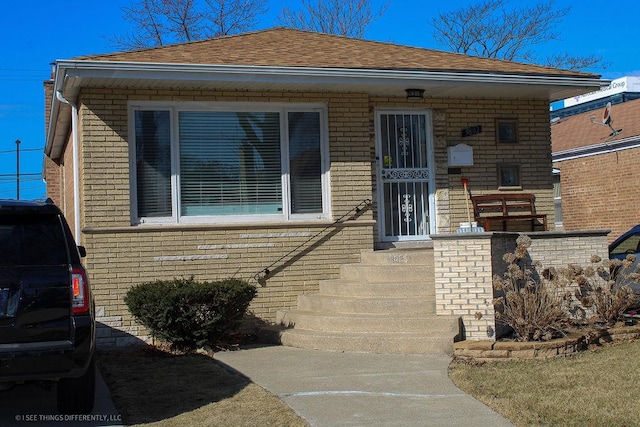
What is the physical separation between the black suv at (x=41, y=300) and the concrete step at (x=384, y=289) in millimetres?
4632

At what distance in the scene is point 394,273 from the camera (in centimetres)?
998

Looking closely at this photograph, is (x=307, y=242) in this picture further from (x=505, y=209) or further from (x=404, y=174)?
(x=505, y=209)

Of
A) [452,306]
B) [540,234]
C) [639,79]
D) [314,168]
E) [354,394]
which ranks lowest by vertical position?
[354,394]

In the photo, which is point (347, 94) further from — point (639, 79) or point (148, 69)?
point (639, 79)

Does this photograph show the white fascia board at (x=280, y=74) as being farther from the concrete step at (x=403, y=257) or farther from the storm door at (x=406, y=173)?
the concrete step at (x=403, y=257)

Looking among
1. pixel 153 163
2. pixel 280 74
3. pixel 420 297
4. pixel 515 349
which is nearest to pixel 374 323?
pixel 420 297

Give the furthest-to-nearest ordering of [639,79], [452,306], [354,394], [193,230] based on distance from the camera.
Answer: [639,79] → [193,230] → [452,306] → [354,394]

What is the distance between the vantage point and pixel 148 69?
951 cm

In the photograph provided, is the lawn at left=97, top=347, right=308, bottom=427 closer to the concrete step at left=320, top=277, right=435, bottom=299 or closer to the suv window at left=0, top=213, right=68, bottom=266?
the suv window at left=0, top=213, right=68, bottom=266

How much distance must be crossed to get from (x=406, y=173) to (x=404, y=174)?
4cm

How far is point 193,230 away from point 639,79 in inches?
1070

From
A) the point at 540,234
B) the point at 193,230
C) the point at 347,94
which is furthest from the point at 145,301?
the point at 540,234

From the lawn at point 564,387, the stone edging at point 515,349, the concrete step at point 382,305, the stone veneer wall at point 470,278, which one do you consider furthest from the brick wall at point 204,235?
the lawn at point 564,387

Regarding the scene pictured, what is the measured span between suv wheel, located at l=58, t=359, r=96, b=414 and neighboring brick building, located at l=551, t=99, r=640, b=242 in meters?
16.3
